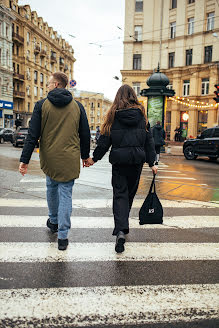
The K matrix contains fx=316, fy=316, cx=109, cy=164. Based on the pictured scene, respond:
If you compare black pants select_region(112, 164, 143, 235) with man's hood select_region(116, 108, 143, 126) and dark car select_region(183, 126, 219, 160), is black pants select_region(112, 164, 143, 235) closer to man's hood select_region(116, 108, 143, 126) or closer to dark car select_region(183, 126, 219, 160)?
man's hood select_region(116, 108, 143, 126)

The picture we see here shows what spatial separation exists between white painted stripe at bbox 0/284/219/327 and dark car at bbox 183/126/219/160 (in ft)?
44.9

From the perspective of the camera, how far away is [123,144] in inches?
142

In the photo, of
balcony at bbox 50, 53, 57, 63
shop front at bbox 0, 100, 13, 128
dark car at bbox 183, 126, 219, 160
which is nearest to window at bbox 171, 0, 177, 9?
dark car at bbox 183, 126, 219, 160

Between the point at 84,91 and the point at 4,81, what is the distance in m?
59.0

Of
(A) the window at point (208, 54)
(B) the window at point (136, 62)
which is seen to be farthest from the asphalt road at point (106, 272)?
(B) the window at point (136, 62)

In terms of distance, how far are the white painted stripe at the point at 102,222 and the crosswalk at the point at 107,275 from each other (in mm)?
14

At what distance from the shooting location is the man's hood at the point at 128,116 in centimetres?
357

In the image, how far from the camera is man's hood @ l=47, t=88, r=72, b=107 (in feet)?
11.3

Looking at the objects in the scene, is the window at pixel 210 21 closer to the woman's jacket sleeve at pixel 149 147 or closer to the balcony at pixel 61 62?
the woman's jacket sleeve at pixel 149 147

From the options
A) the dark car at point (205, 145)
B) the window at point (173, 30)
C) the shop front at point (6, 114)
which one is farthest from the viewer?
the shop front at point (6, 114)

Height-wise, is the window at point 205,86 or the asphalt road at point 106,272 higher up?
the window at point 205,86

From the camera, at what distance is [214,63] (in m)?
31.7

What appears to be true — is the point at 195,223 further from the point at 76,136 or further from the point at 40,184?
the point at 40,184

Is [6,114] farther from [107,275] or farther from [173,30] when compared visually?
[107,275]
